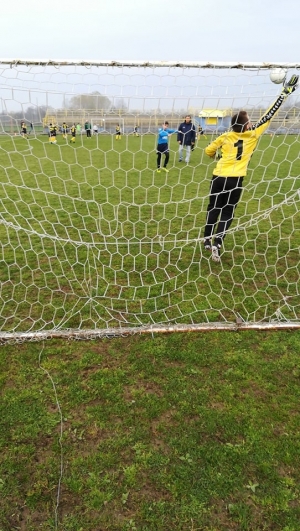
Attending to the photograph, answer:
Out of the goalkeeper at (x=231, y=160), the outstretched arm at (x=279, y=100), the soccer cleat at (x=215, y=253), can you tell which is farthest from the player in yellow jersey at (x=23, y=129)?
the soccer cleat at (x=215, y=253)

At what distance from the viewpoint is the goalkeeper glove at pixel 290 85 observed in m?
3.11

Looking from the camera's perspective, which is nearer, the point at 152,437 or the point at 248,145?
the point at 152,437

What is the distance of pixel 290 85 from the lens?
10.4ft

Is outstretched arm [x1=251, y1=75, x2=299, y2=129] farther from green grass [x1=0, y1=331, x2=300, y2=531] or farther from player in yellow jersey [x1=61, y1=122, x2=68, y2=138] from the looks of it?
green grass [x1=0, y1=331, x2=300, y2=531]

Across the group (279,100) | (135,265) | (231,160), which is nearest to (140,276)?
(135,265)

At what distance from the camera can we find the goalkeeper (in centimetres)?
370

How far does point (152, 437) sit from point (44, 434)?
72cm

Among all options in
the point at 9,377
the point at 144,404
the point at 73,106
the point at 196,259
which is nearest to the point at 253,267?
the point at 196,259

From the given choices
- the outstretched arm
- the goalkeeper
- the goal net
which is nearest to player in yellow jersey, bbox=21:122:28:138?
the goal net

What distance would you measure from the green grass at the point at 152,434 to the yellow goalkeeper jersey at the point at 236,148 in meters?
1.98

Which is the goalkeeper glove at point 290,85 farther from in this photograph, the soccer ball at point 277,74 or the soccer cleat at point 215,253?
the soccer cleat at point 215,253

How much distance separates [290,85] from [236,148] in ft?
2.86

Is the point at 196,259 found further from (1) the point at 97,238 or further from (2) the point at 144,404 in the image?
(2) the point at 144,404

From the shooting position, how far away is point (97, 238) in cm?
531
